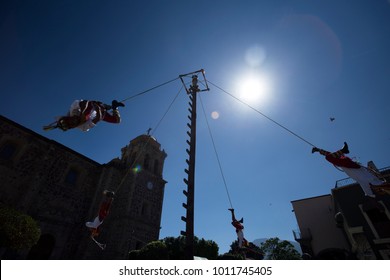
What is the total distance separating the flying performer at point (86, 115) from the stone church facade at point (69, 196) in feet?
34.3

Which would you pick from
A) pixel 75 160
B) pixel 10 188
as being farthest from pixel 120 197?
pixel 10 188

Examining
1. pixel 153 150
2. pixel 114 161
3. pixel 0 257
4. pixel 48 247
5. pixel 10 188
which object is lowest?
pixel 0 257

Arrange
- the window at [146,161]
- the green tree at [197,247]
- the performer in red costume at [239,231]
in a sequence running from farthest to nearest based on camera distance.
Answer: the window at [146,161] < the green tree at [197,247] < the performer in red costume at [239,231]

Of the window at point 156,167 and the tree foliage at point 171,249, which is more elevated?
the window at point 156,167

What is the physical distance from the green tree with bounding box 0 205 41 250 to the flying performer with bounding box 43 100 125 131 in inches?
414

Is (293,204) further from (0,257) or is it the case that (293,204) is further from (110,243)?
(0,257)

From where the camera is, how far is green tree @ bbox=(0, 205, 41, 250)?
1132cm

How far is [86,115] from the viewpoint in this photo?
5832 mm

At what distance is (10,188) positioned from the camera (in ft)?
49.7

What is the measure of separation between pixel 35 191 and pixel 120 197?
23.8 ft

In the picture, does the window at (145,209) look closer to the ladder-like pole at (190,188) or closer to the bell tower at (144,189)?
the bell tower at (144,189)

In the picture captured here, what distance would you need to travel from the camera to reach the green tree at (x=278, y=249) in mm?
27938

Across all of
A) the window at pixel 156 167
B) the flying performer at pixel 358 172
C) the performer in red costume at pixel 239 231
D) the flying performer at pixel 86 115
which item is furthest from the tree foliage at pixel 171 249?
the flying performer at pixel 358 172
